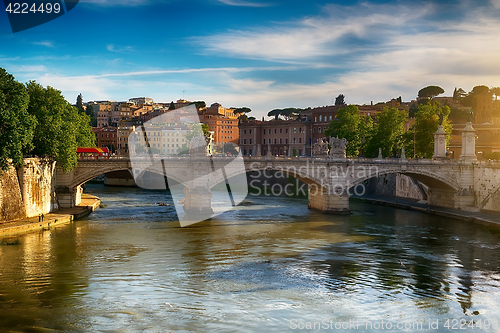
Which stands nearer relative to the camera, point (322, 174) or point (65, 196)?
point (65, 196)

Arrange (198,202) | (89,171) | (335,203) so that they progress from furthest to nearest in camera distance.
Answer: (335,203) → (198,202) → (89,171)

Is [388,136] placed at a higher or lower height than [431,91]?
lower

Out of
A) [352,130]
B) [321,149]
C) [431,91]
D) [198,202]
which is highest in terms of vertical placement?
[431,91]

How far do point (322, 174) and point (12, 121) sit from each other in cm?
2215

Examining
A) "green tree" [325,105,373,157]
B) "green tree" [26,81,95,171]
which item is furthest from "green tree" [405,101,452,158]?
"green tree" [26,81,95,171]

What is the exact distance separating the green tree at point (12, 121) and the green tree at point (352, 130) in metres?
35.7

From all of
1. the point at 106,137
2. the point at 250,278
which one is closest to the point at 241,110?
the point at 106,137

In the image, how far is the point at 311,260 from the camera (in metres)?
23.3

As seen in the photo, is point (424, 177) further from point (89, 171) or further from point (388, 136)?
point (89, 171)

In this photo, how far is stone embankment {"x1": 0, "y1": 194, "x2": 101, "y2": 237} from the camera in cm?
2656

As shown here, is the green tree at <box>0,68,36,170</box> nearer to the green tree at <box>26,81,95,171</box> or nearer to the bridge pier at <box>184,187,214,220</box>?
the green tree at <box>26,81,95,171</box>

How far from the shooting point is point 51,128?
33750 millimetres

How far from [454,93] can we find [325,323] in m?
100

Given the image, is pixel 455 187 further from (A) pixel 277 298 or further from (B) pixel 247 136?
(B) pixel 247 136
